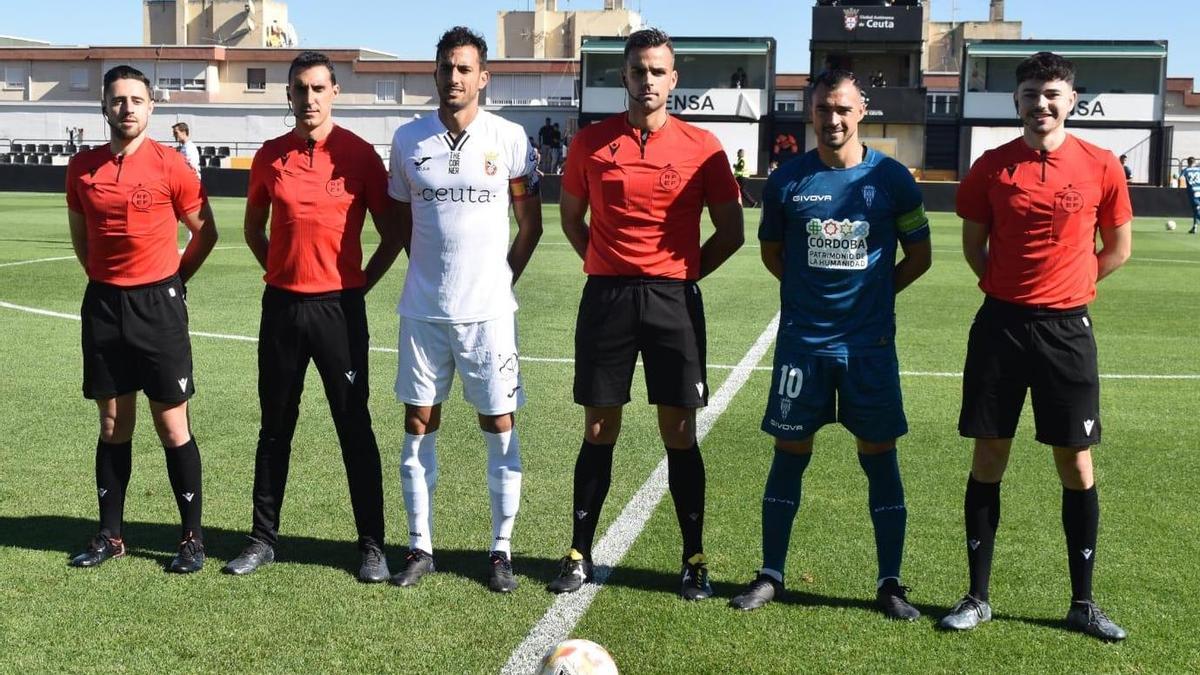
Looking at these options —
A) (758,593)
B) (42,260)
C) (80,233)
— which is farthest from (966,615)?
(42,260)

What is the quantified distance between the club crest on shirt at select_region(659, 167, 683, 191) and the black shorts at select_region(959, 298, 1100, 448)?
1302 mm

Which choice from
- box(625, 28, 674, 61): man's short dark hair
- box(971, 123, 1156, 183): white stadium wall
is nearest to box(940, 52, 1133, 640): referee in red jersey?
box(625, 28, 674, 61): man's short dark hair

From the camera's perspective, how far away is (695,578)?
5.48 metres

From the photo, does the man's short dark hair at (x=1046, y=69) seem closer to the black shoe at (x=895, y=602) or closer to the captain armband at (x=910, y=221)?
the captain armband at (x=910, y=221)

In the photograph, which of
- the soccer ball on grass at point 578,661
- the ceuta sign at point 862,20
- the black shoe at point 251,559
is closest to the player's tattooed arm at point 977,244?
the soccer ball on grass at point 578,661

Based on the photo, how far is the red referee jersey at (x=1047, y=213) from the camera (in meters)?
4.95

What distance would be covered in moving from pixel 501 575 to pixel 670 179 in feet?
5.77

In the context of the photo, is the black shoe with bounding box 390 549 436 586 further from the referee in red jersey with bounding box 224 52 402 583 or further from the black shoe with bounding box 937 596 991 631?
the black shoe with bounding box 937 596 991 631

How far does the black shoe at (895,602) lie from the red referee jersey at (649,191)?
1.49 metres

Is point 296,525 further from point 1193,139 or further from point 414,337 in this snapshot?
point 1193,139

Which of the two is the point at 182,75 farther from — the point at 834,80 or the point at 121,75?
the point at 834,80

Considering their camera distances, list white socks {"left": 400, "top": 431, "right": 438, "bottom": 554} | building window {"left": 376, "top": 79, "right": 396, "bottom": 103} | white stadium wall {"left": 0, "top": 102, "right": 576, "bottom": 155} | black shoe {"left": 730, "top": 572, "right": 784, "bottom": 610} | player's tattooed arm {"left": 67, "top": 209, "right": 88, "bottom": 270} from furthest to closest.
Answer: building window {"left": 376, "top": 79, "right": 396, "bottom": 103}
white stadium wall {"left": 0, "top": 102, "right": 576, "bottom": 155}
player's tattooed arm {"left": 67, "top": 209, "right": 88, "bottom": 270}
white socks {"left": 400, "top": 431, "right": 438, "bottom": 554}
black shoe {"left": 730, "top": 572, "right": 784, "bottom": 610}

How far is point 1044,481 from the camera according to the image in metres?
7.33

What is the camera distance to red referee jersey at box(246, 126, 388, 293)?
5.55m
